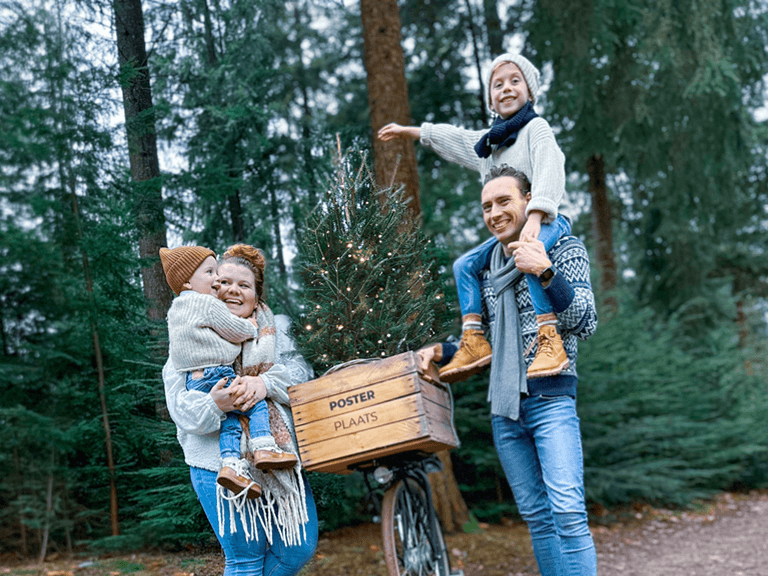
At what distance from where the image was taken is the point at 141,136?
3996 millimetres

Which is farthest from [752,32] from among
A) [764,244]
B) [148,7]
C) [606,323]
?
[148,7]

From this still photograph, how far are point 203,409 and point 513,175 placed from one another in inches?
60.0

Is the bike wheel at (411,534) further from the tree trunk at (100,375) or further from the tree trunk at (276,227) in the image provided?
the tree trunk at (276,227)

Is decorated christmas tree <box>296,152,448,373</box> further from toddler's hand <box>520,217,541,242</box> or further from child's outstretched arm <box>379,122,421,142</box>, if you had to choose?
toddler's hand <box>520,217,541,242</box>

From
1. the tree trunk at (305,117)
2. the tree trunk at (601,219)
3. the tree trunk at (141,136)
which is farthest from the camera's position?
the tree trunk at (601,219)

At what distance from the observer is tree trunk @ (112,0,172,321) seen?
Result: 3.86 m

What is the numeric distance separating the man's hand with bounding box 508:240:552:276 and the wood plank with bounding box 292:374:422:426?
61cm

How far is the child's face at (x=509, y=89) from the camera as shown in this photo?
2836 mm

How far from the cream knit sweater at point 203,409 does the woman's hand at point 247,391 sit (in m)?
0.06

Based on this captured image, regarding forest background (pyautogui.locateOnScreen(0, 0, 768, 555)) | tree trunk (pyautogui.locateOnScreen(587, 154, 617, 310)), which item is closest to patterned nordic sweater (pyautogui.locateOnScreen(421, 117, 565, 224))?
forest background (pyautogui.locateOnScreen(0, 0, 768, 555))

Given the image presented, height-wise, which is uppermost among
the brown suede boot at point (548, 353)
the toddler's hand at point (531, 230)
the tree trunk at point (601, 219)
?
the tree trunk at point (601, 219)

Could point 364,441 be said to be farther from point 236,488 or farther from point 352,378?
point 236,488

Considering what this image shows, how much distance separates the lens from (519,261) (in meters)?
2.45

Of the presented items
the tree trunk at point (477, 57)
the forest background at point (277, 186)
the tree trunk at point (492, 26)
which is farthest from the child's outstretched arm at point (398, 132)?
the tree trunk at point (492, 26)
